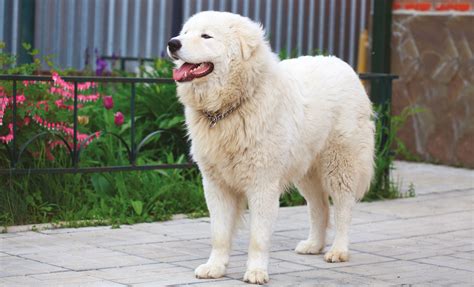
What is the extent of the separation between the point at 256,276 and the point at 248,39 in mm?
1388

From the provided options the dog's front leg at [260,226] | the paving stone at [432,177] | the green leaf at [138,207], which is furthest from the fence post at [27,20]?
the dog's front leg at [260,226]

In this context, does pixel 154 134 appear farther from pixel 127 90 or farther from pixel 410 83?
pixel 410 83

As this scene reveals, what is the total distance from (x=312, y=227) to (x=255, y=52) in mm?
1561

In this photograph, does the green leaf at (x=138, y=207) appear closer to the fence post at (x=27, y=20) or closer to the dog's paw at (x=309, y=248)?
the dog's paw at (x=309, y=248)

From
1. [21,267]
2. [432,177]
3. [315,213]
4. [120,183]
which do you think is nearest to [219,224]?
[315,213]

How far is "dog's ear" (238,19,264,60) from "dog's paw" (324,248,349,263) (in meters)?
1.55

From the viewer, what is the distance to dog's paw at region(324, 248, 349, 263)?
22.0ft

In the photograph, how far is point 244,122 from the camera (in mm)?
6082

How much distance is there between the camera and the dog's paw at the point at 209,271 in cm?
609

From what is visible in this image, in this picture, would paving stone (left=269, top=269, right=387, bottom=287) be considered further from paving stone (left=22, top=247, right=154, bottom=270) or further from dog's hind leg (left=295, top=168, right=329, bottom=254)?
paving stone (left=22, top=247, right=154, bottom=270)

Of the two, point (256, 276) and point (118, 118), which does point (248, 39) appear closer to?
point (256, 276)

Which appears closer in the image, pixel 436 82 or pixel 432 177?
pixel 432 177

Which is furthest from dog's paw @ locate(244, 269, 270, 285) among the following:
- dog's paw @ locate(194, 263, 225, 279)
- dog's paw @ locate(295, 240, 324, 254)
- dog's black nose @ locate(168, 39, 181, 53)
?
dog's black nose @ locate(168, 39, 181, 53)

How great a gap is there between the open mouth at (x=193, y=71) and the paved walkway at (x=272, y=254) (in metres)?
1.21
